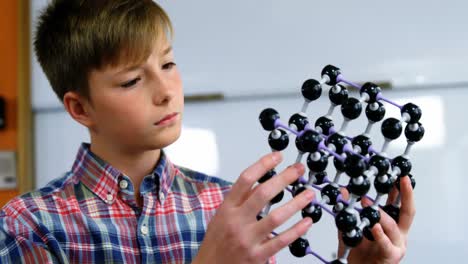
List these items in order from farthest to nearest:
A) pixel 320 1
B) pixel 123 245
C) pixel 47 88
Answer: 1. pixel 47 88
2. pixel 320 1
3. pixel 123 245

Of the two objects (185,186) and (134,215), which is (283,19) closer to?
(185,186)

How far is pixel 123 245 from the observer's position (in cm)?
86

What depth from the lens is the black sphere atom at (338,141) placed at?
2.03 feet

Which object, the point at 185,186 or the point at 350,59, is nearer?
the point at 185,186

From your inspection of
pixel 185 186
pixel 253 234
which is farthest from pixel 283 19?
pixel 253 234

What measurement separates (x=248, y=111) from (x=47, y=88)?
2.32 ft

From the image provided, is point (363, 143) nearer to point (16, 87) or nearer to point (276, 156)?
point (276, 156)

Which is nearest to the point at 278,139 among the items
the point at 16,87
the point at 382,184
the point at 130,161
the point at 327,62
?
the point at 382,184

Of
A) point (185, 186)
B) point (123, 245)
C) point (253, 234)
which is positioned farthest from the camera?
point (185, 186)

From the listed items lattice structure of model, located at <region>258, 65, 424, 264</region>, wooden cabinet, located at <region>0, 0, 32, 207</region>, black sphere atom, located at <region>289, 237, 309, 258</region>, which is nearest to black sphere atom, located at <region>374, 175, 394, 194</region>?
lattice structure of model, located at <region>258, 65, 424, 264</region>

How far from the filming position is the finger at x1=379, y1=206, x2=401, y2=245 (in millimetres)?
685

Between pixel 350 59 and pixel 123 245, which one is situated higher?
pixel 350 59

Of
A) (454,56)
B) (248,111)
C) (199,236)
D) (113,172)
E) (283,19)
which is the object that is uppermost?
(283,19)

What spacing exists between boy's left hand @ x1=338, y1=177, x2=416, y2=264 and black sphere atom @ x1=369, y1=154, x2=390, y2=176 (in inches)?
3.1
